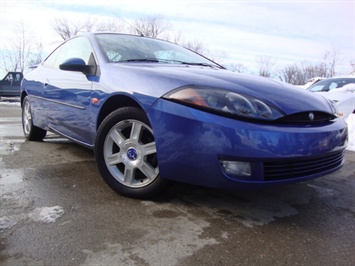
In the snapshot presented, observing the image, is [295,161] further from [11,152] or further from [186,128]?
[11,152]

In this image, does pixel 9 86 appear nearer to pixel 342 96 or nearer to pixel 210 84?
pixel 342 96

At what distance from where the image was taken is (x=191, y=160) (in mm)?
2318

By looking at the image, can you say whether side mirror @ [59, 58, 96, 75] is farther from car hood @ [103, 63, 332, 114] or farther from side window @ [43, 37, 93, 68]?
car hood @ [103, 63, 332, 114]

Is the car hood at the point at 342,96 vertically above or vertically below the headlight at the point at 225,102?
below

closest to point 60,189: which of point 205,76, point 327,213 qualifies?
point 205,76

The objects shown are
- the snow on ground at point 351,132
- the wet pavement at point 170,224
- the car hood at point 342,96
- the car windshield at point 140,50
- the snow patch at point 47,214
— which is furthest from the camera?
the car hood at point 342,96

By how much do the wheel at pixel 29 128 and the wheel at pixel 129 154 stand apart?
2408mm

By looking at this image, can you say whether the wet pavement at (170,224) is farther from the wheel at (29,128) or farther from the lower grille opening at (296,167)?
the wheel at (29,128)

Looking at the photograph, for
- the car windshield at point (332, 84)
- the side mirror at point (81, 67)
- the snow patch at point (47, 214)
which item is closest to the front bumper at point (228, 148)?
the snow patch at point (47, 214)

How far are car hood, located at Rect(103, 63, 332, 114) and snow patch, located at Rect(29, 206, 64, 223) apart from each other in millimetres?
1029

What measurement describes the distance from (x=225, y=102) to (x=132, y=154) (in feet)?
2.86

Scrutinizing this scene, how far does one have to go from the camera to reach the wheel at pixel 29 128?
16.0 ft

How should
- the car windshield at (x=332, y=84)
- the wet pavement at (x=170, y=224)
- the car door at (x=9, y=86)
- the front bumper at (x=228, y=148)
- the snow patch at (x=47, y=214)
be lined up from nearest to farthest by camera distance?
the wet pavement at (x=170, y=224)
the front bumper at (x=228, y=148)
the snow patch at (x=47, y=214)
the car windshield at (x=332, y=84)
the car door at (x=9, y=86)

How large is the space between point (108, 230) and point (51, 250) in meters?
0.38
